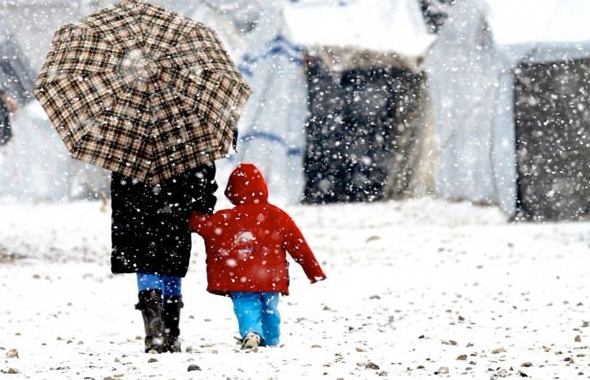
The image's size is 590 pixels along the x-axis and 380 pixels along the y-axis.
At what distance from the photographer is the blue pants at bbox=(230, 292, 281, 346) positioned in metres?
4.45

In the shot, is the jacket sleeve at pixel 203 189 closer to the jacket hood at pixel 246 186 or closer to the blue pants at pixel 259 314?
the jacket hood at pixel 246 186

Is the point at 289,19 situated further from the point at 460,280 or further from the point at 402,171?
the point at 460,280

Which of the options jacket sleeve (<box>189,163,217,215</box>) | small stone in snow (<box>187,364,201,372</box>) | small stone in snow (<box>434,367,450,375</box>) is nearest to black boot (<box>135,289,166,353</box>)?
jacket sleeve (<box>189,163,217,215</box>)

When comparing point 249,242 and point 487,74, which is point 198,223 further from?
point 487,74

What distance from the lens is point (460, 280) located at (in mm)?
7508

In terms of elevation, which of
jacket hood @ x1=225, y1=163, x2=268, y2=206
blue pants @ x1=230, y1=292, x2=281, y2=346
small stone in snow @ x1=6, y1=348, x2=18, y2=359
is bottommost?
small stone in snow @ x1=6, y1=348, x2=18, y2=359

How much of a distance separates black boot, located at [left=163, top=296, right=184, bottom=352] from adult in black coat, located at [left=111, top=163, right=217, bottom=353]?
0.06 metres

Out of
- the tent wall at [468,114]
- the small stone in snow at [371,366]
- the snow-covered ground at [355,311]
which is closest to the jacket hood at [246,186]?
the snow-covered ground at [355,311]

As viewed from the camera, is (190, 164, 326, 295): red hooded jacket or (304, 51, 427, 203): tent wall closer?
(190, 164, 326, 295): red hooded jacket

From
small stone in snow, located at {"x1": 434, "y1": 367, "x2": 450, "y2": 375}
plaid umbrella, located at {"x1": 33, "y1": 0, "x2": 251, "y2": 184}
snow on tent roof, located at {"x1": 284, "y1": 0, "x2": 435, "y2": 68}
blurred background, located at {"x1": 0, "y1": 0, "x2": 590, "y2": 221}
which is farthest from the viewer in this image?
snow on tent roof, located at {"x1": 284, "y1": 0, "x2": 435, "y2": 68}

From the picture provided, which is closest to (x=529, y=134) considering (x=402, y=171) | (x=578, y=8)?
(x=578, y=8)

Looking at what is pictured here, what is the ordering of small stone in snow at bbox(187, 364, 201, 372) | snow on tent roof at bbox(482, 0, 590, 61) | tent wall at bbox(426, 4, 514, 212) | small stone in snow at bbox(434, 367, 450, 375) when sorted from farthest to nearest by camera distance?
tent wall at bbox(426, 4, 514, 212) < snow on tent roof at bbox(482, 0, 590, 61) < small stone in snow at bbox(434, 367, 450, 375) < small stone in snow at bbox(187, 364, 201, 372)

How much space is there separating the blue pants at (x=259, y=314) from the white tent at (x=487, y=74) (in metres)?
8.18

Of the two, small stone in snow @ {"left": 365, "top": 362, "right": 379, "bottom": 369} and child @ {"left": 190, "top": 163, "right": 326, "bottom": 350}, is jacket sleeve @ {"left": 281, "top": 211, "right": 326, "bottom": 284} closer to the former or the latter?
child @ {"left": 190, "top": 163, "right": 326, "bottom": 350}
